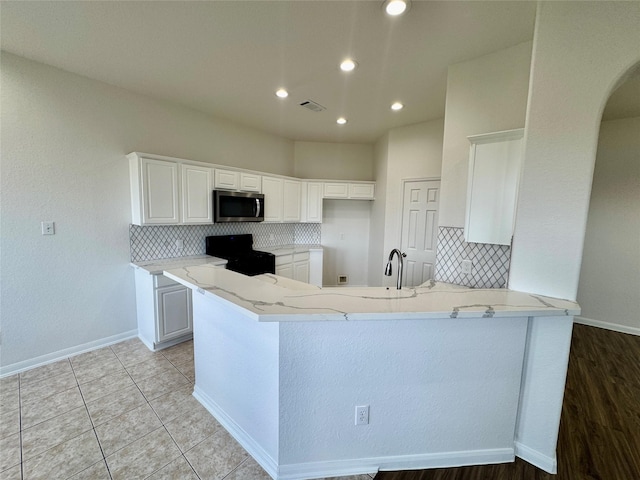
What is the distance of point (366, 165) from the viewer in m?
5.22

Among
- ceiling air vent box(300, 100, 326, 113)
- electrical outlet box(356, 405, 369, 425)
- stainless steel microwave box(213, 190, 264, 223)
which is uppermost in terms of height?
ceiling air vent box(300, 100, 326, 113)

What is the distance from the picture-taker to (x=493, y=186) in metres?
2.08

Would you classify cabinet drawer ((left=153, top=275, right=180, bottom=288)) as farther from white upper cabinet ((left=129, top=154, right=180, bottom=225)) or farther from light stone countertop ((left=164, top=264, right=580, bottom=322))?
light stone countertop ((left=164, top=264, right=580, bottom=322))

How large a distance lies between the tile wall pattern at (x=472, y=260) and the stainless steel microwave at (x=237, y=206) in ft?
8.30

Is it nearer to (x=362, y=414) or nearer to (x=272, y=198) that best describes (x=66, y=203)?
(x=272, y=198)

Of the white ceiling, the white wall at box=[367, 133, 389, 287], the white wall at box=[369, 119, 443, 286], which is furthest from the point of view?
the white wall at box=[367, 133, 389, 287]

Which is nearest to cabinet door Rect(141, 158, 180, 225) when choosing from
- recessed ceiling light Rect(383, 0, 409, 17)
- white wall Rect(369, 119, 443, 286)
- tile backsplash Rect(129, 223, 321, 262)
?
tile backsplash Rect(129, 223, 321, 262)

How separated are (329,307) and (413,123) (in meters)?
3.56

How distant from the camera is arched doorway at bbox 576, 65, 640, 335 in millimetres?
3551

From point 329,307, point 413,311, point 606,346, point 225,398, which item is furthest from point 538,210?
point 606,346

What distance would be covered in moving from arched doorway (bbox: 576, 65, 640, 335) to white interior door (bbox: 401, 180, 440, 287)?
215 cm

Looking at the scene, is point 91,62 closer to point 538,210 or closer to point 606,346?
point 538,210

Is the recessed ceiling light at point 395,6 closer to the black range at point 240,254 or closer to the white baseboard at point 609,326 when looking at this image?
the black range at point 240,254

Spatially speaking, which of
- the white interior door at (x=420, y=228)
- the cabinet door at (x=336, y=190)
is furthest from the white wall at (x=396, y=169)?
the cabinet door at (x=336, y=190)
